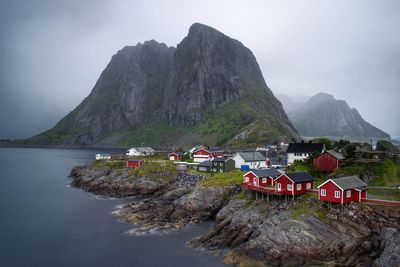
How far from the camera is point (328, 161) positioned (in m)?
54.2

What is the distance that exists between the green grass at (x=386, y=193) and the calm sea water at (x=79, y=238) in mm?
21843

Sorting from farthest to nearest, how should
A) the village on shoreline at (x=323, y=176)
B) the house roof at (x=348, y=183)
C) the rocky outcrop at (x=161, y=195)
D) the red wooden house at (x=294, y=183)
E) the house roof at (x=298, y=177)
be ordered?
the rocky outcrop at (x=161, y=195) < the house roof at (x=298, y=177) < the red wooden house at (x=294, y=183) < the village on shoreline at (x=323, y=176) < the house roof at (x=348, y=183)

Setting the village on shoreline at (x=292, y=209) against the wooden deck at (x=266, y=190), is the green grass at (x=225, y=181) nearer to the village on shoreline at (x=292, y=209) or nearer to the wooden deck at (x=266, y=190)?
the village on shoreline at (x=292, y=209)

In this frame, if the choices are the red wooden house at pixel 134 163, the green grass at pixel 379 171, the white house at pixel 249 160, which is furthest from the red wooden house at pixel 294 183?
the red wooden house at pixel 134 163

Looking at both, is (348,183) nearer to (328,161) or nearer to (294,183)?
(294,183)

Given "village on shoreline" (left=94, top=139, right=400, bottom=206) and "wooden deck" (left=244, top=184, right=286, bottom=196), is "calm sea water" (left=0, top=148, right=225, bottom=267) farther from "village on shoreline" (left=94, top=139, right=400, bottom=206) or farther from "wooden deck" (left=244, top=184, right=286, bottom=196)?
"village on shoreline" (left=94, top=139, right=400, bottom=206)

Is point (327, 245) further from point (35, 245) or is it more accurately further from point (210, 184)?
point (35, 245)

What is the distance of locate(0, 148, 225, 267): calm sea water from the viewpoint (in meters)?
35.5

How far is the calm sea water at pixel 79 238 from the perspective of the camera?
35469 mm

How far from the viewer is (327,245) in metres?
32.3

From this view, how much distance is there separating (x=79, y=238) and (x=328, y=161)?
134 ft

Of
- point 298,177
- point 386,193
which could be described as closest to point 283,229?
point 298,177

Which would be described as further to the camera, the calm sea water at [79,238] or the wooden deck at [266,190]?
the wooden deck at [266,190]

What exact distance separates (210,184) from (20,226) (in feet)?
102
